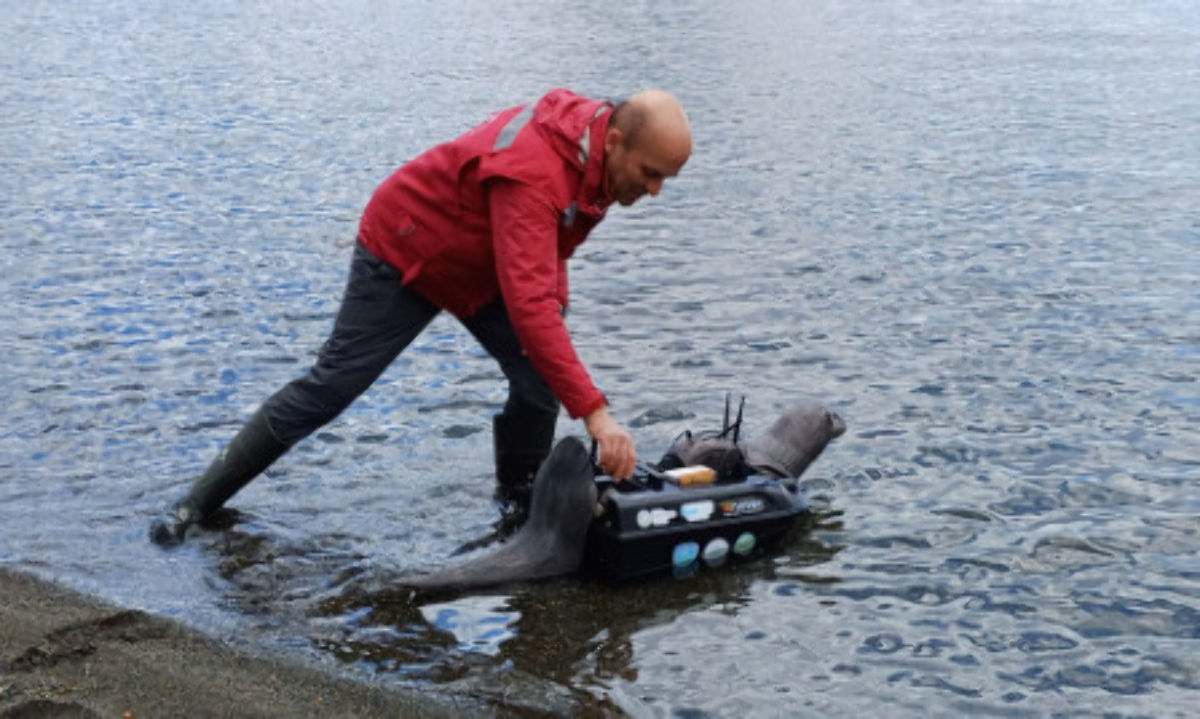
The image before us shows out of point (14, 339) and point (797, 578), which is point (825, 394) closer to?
point (797, 578)

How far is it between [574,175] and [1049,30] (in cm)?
2293

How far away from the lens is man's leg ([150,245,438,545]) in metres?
6.42

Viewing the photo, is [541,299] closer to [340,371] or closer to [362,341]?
[362,341]

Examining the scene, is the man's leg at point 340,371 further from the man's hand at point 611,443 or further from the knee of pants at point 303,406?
the man's hand at point 611,443

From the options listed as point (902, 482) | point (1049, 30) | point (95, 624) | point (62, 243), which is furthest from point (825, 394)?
point (1049, 30)

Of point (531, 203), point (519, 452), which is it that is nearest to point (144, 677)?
point (531, 203)

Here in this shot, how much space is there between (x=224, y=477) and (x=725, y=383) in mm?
3318

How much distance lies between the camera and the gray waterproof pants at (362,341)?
21.1 ft

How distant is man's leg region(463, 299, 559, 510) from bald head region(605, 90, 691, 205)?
3.57 feet

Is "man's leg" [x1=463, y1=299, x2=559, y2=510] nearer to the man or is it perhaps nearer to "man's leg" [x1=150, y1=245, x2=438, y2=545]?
the man

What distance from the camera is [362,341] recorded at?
6.49 meters

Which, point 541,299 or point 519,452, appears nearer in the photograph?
point 541,299

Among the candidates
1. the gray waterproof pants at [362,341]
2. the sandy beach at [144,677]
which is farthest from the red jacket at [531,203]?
the sandy beach at [144,677]

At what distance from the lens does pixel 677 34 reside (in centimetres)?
2836
